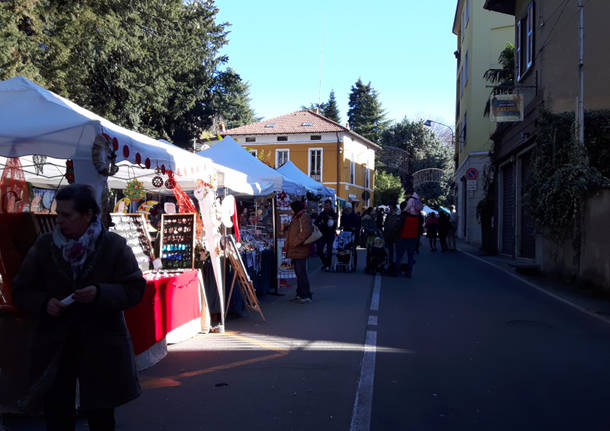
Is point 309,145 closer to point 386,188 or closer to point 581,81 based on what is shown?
point 386,188

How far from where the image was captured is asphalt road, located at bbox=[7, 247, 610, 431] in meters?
4.38

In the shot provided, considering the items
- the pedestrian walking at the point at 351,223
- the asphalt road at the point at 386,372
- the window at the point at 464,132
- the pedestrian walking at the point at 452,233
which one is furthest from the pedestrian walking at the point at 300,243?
the window at the point at 464,132

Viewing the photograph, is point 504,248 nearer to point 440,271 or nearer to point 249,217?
point 440,271

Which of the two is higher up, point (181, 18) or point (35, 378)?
point (181, 18)

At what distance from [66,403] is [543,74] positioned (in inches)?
606

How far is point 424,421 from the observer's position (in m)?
4.31

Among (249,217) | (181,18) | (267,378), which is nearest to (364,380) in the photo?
(267,378)

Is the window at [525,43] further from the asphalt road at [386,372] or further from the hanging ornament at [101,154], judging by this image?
the hanging ornament at [101,154]

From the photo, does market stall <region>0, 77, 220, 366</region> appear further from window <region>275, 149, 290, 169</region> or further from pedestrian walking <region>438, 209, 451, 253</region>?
window <region>275, 149, 290, 169</region>

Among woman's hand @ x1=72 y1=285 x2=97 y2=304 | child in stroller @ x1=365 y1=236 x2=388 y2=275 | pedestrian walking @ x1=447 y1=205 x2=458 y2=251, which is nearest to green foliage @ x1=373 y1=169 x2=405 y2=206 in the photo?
pedestrian walking @ x1=447 y1=205 x2=458 y2=251

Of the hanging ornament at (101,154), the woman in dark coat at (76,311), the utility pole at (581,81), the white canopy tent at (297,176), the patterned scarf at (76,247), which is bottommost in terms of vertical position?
the woman in dark coat at (76,311)

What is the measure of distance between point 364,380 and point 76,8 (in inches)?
686

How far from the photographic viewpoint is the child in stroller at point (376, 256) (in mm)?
14617

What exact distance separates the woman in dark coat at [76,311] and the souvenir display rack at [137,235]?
3.62 m
